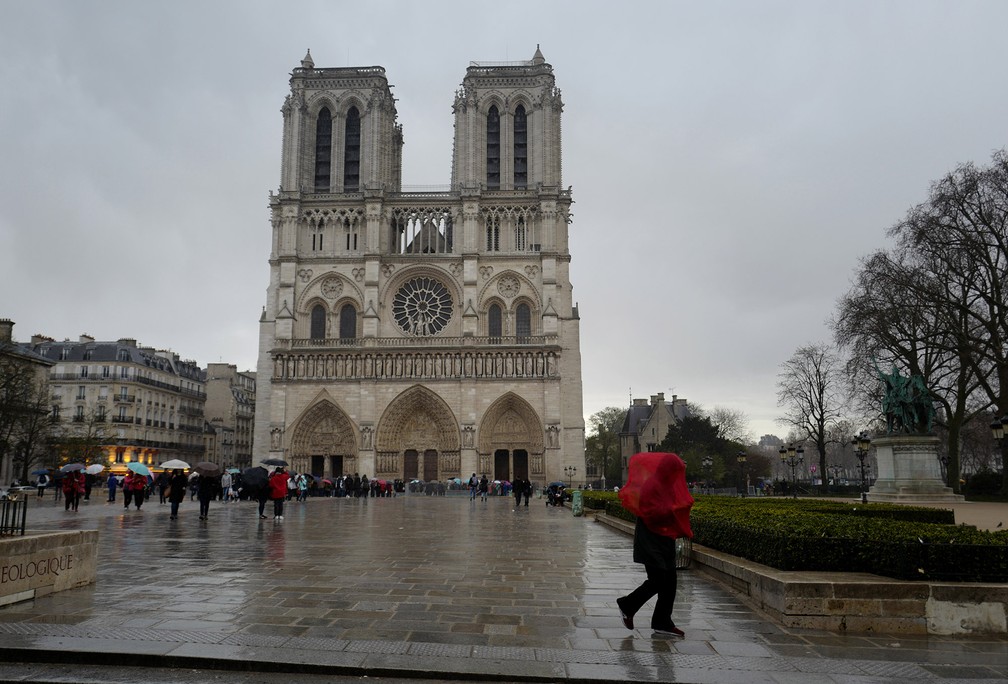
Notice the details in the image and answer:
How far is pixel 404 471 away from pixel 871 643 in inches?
1611

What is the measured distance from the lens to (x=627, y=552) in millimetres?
11266

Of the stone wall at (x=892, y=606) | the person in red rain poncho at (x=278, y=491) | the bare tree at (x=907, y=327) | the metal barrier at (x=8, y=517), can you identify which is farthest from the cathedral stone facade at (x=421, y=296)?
the stone wall at (x=892, y=606)

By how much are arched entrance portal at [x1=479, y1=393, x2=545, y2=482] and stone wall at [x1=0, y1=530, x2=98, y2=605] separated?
36.4m

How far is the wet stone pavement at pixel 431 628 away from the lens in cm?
468

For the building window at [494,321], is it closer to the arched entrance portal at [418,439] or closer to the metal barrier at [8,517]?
the arched entrance portal at [418,439]

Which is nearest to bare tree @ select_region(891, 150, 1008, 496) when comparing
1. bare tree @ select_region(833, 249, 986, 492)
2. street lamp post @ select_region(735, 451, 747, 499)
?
bare tree @ select_region(833, 249, 986, 492)

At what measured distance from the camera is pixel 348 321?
153 ft

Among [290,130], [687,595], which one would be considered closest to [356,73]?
[290,130]

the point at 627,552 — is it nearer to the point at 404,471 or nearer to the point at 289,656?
the point at 289,656

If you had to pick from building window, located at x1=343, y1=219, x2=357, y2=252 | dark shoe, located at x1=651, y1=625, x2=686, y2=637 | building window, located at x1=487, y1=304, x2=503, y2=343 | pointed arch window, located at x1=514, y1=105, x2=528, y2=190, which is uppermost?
pointed arch window, located at x1=514, y1=105, x2=528, y2=190

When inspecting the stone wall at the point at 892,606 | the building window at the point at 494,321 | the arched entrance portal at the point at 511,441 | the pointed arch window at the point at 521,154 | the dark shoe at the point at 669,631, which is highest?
the pointed arch window at the point at 521,154

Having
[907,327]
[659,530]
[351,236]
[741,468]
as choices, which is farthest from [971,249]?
[351,236]

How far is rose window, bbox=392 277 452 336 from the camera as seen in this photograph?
4650 centimetres

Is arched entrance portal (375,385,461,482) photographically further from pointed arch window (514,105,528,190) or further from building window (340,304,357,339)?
pointed arch window (514,105,528,190)
